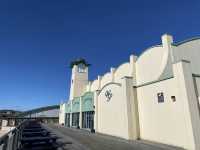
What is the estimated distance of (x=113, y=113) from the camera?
20156mm

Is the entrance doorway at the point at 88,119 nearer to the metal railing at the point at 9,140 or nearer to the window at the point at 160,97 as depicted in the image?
the window at the point at 160,97

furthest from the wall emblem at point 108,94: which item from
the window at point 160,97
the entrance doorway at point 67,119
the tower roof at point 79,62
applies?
the tower roof at point 79,62

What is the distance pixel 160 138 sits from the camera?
47.3 feet

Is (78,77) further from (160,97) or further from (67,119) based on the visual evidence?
(160,97)

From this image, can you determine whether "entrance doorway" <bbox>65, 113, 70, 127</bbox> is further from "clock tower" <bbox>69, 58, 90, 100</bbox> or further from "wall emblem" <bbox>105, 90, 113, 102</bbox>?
"wall emblem" <bbox>105, 90, 113, 102</bbox>

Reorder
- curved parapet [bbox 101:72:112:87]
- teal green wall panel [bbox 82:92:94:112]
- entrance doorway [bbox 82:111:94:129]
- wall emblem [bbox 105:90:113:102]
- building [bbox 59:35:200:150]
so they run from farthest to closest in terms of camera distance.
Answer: curved parapet [bbox 101:72:112:87] < teal green wall panel [bbox 82:92:94:112] < entrance doorway [bbox 82:111:94:129] < wall emblem [bbox 105:90:113:102] < building [bbox 59:35:200:150]

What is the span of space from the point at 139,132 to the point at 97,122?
838 cm

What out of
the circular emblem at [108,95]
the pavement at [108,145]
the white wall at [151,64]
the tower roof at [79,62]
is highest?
the tower roof at [79,62]

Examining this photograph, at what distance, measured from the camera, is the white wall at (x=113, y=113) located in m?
17.9

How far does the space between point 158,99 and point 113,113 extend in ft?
22.1

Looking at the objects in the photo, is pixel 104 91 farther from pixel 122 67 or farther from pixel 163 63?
pixel 163 63

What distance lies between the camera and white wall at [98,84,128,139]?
17891mm

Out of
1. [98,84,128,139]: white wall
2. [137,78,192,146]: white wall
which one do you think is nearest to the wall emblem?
[98,84,128,139]: white wall

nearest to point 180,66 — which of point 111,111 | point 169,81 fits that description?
point 169,81
